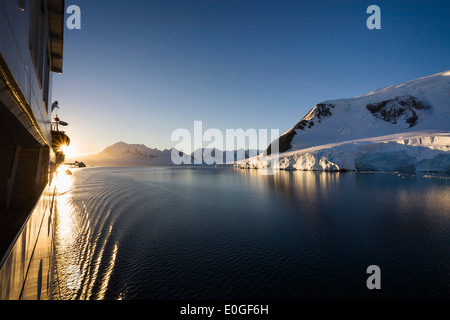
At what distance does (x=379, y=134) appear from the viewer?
8362 cm

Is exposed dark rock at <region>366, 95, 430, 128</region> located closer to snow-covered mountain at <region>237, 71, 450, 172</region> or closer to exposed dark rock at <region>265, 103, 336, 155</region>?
snow-covered mountain at <region>237, 71, 450, 172</region>

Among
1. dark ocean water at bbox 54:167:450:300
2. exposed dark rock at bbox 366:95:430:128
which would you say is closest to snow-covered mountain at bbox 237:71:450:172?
exposed dark rock at bbox 366:95:430:128

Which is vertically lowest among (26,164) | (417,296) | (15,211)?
(417,296)

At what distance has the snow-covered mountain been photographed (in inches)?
2290

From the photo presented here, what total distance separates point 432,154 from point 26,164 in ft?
257

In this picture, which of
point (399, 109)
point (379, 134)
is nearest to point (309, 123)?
point (379, 134)

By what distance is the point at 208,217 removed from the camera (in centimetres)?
1784

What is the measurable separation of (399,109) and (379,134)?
2408 centimetres

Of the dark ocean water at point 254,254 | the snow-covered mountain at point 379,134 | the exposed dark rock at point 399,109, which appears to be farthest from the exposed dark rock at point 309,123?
the dark ocean water at point 254,254

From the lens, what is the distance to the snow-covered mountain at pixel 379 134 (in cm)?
5816

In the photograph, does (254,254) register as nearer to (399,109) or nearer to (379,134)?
(379,134)

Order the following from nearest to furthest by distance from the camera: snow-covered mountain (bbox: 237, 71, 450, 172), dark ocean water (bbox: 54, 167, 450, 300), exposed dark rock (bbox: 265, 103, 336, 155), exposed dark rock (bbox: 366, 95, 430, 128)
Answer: dark ocean water (bbox: 54, 167, 450, 300), snow-covered mountain (bbox: 237, 71, 450, 172), exposed dark rock (bbox: 366, 95, 430, 128), exposed dark rock (bbox: 265, 103, 336, 155)
